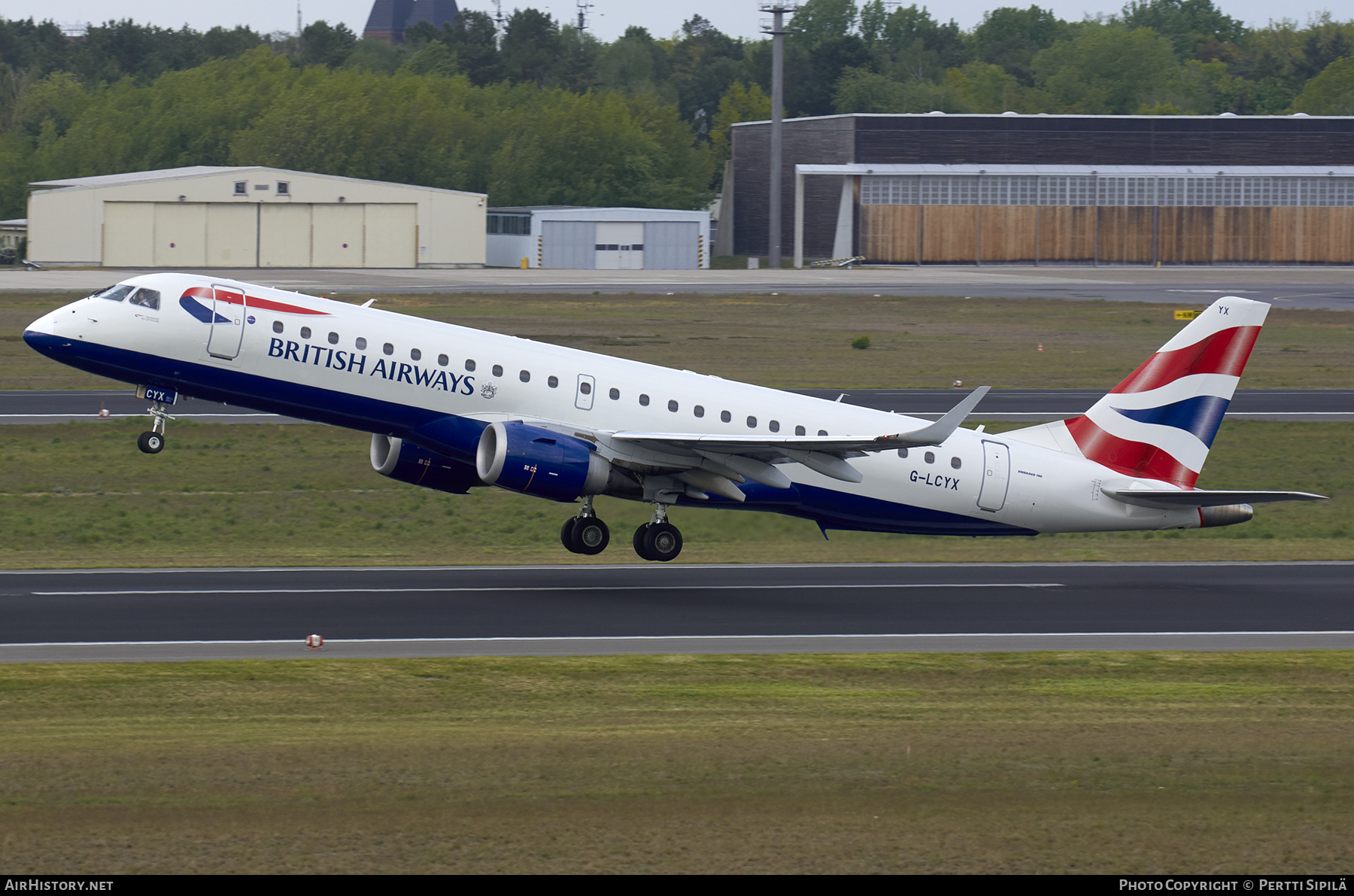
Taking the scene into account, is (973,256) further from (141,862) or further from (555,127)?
(141,862)

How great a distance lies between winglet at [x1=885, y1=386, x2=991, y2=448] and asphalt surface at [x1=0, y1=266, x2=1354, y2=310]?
68.6 meters

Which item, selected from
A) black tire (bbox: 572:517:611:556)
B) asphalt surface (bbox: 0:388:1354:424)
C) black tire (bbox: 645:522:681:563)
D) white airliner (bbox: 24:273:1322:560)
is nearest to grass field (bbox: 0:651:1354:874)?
white airliner (bbox: 24:273:1322:560)

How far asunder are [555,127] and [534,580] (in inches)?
5553

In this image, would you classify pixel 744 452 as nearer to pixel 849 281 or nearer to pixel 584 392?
pixel 584 392

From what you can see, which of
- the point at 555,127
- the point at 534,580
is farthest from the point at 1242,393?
the point at 555,127

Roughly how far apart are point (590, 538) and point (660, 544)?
142 cm

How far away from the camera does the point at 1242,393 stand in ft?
202

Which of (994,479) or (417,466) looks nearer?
(417,466)

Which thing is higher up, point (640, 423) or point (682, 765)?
point (640, 423)

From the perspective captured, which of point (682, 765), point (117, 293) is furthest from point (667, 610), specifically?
point (117, 293)

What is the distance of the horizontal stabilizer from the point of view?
29.8m

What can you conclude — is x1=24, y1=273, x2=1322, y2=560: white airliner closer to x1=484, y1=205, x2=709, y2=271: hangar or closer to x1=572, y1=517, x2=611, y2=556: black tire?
x1=572, y1=517, x2=611, y2=556: black tire

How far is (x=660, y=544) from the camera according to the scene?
31125mm
